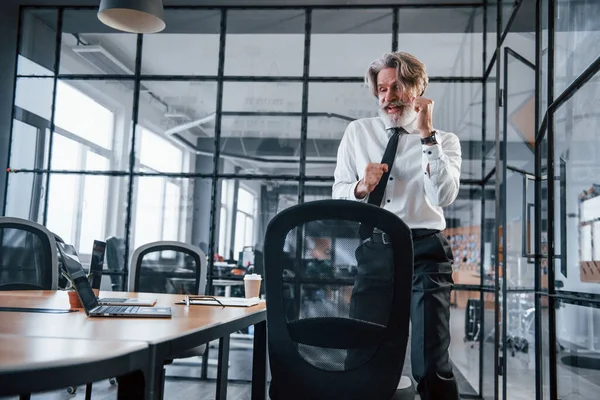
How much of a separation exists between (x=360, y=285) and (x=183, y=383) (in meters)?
3.27

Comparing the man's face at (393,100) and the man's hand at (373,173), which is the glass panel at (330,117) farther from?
the man's hand at (373,173)

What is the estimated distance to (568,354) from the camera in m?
2.11

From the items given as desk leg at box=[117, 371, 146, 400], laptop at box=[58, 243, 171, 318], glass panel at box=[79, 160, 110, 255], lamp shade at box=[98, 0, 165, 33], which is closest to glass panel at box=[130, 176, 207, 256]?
glass panel at box=[79, 160, 110, 255]

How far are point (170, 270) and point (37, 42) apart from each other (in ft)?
A: 9.13

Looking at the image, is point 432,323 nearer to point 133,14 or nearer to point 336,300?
point 336,300

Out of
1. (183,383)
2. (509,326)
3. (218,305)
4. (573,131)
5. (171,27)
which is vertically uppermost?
(171,27)

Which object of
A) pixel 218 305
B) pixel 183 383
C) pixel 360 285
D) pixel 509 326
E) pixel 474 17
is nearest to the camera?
pixel 360 285

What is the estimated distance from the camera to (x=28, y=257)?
272 centimetres

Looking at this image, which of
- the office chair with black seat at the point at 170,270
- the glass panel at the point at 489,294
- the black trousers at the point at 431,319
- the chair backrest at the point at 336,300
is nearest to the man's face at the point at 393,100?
the black trousers at the point at 431,319

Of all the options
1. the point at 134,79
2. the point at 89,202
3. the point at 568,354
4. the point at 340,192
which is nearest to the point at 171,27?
the point at 134,79

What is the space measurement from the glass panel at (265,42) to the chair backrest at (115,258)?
5.28ft

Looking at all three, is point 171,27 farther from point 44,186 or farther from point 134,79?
point 44,186

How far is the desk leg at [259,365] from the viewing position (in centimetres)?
195

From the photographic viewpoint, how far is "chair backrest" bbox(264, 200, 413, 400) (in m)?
1.33
